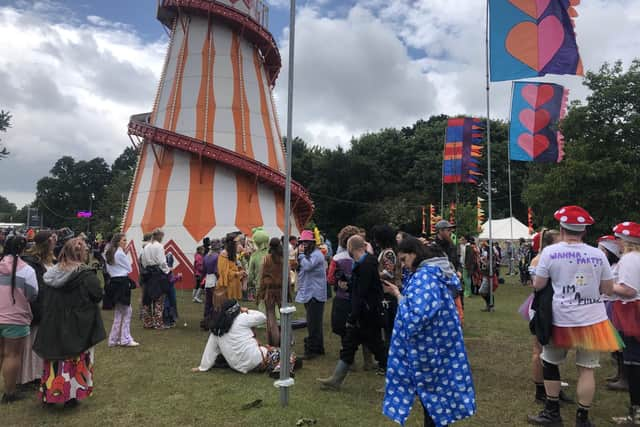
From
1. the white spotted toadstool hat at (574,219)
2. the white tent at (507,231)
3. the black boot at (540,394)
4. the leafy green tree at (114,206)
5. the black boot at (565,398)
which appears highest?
the leafy green tree at (114,206)

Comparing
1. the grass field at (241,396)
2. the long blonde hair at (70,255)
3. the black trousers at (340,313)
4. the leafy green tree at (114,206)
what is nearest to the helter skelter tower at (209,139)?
the grass field at (241,396)

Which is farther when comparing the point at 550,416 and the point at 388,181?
the point at 388,181

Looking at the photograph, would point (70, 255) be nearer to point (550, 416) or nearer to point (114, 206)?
point (550, 416)

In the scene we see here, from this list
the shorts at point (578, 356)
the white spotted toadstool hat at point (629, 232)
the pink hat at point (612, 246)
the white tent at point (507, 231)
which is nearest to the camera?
the shorts at point (578, 356)

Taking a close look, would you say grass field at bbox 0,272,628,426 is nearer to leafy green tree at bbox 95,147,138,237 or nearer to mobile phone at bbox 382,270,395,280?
mobile phone at bbox 382,270,395,280

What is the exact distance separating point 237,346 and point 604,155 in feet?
52.1

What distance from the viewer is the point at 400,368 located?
3.57 m

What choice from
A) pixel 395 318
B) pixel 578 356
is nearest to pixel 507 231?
pixel 578 356

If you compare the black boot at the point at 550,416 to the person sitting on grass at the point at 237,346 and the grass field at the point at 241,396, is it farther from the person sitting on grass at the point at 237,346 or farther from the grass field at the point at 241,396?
the person sitting on grass at the point at 237,346

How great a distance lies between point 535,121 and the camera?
49.4ft

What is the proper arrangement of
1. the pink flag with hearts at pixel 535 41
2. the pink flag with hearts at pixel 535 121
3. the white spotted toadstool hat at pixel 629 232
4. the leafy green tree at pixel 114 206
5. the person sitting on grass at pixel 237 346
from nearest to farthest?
the white spotted toadstool hat at pixel 629 232, the person sitting on grass at pixel 237 346, the pink flag with hearts at pixel 535 41, the pink flag with hearts at pixel 535 121, the leafy green tree at pixel 114 206

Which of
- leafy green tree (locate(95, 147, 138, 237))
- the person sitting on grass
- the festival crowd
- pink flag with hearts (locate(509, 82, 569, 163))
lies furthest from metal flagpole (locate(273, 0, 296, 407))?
leafy green tree (locate(95, 147, 138, 237))

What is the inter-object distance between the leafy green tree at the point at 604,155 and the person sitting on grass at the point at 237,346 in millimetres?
14287

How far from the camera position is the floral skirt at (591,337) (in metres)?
4.02
